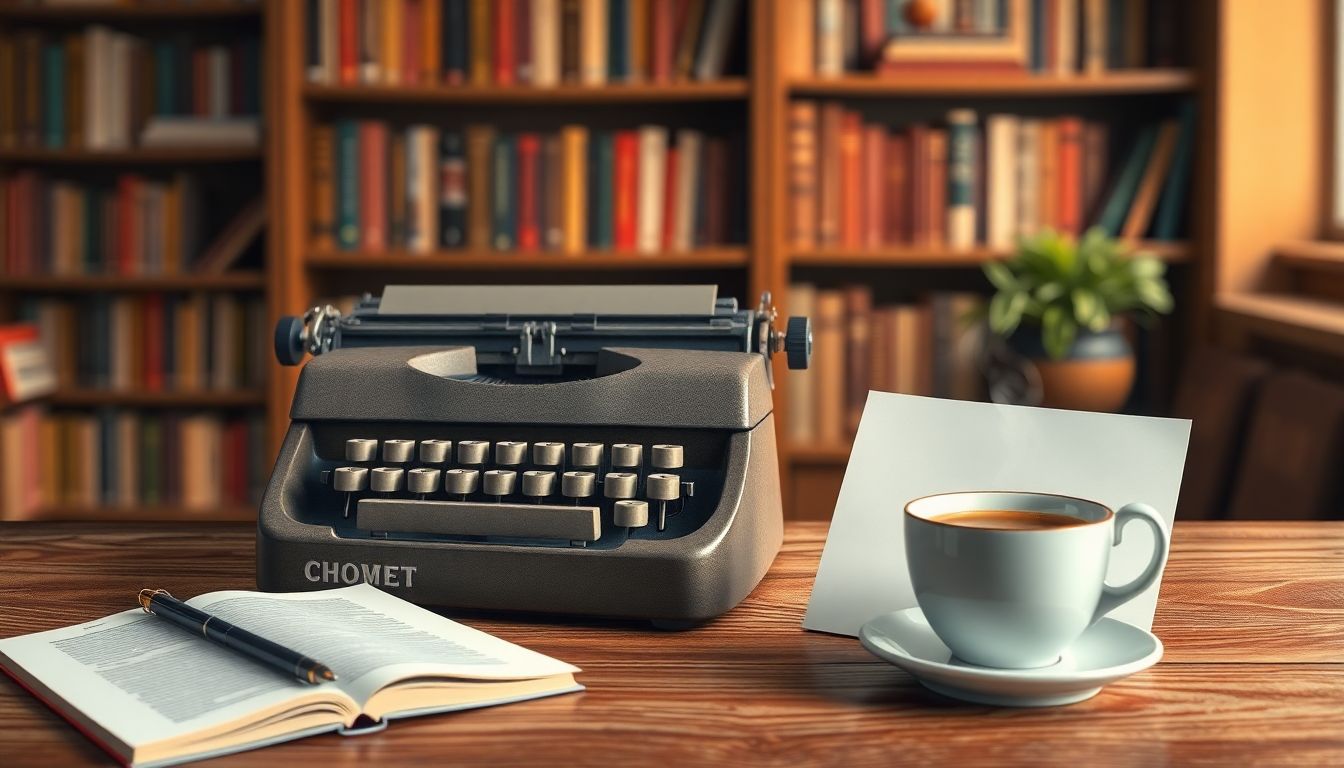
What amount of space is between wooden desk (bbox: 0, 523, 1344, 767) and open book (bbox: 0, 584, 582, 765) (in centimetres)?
1

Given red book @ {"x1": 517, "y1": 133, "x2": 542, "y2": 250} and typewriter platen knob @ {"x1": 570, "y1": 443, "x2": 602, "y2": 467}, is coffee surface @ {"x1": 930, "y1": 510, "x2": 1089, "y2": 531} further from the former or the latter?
red book @ {"x1": 517, "y1": 133, "x2": 542, "y2": 250}

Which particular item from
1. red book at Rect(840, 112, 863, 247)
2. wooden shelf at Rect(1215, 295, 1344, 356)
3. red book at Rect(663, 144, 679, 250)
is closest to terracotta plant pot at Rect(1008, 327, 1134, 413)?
wooden shelf at Rect(1215, 295, 1344, 356)

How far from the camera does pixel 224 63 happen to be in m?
3.00

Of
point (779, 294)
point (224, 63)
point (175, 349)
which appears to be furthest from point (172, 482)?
point (779, 294)

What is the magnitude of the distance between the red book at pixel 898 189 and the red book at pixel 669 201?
46 centimetres

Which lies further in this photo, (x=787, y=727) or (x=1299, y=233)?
(x=1299, y=233)

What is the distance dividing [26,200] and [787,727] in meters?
2.91

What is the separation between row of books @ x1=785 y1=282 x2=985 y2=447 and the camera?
2875 mm

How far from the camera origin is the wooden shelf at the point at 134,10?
293cm

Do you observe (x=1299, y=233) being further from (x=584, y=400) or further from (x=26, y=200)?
(x=26, y=200)

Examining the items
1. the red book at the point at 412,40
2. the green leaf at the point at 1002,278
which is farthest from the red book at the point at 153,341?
the green leaf at the point at 1002,278

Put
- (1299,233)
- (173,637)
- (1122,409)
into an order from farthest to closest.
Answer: (1122,409), (1299,233), (173,637)

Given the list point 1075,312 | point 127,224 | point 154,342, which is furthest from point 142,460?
point 1075,312

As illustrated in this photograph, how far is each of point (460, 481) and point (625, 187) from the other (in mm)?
2086
